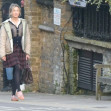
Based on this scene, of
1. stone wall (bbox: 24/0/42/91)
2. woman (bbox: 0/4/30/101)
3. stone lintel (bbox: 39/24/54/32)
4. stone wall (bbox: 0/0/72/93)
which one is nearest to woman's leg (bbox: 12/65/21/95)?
woman (bbox: 0/4/30/101)

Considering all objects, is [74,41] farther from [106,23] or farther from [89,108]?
[89,108]

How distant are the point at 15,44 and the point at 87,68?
3.61m

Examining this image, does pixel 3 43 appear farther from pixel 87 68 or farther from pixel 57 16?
pixel 57 16

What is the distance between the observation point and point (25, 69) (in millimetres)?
13680

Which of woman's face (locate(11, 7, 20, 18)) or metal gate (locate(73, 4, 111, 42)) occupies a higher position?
woman's face (locate(11, 7, 20, 18))

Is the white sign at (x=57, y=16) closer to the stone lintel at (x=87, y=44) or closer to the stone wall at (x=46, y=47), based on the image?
the stone wall at (x=46, y=47)

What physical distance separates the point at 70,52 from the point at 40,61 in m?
1.90

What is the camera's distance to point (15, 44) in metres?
13.3

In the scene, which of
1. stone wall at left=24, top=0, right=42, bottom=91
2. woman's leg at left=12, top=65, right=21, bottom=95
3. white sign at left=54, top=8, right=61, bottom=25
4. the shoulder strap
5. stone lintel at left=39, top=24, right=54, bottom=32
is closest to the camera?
the shoulder strap

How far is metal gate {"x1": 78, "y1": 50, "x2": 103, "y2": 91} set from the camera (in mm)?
16281

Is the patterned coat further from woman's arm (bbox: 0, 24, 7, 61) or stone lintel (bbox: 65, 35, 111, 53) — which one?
stone lintel (bbox: 65, 35, 111, 53)

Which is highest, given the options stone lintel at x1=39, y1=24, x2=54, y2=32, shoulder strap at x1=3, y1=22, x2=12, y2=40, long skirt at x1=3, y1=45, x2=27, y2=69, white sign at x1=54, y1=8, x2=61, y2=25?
shoulder strap at x1=3, y1=22, x2=12, y2=40

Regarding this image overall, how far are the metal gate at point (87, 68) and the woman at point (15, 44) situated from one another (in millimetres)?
2985

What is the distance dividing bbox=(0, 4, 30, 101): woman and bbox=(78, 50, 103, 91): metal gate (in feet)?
9.79
